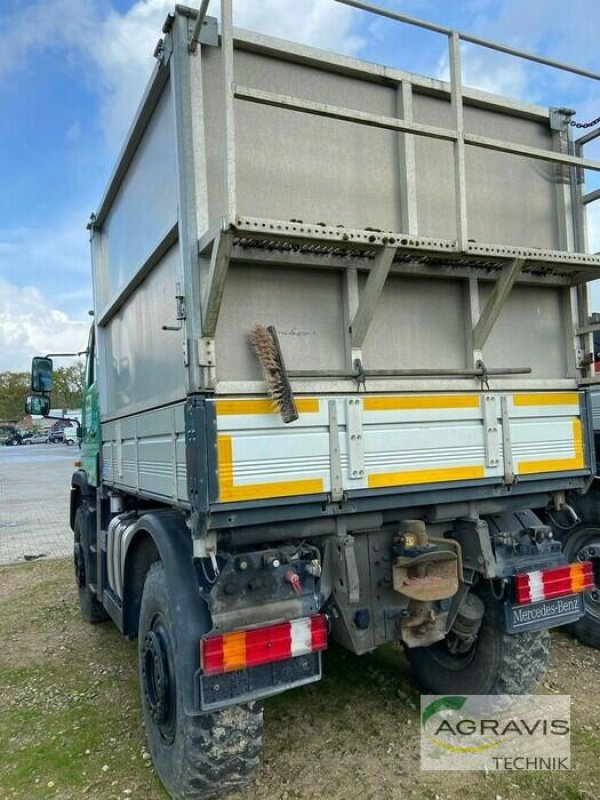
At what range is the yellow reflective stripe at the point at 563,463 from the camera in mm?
3170

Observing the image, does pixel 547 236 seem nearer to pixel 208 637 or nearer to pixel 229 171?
pixel 229 171

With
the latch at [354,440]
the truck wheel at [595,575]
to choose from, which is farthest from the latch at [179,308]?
the truck wheel at [595,575]

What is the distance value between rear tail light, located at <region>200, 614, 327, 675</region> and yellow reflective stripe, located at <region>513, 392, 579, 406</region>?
153 centimetres

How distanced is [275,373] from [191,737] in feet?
5.34

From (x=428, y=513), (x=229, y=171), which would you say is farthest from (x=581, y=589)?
(x=229, y=171)

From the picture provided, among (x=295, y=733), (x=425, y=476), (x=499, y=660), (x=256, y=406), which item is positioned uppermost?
(x=256, y=406)

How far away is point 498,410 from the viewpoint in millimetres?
3092

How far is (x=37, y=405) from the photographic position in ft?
18.6

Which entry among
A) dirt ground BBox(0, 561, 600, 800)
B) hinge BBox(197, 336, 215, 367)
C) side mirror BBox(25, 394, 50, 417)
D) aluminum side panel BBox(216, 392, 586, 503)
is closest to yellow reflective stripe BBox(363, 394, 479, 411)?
aluminum side panel BBox(216, 392, 586, 503)

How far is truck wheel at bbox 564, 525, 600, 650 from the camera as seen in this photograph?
4449 mm

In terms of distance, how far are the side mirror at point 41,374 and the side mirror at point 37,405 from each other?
23 centimetres

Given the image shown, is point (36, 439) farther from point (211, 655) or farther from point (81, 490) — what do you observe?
point (211, 655)

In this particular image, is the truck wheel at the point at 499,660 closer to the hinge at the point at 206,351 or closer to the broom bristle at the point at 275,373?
the broom bristle at the point at 275,373

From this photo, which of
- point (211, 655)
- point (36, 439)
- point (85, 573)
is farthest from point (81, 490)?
point (36, 439)
